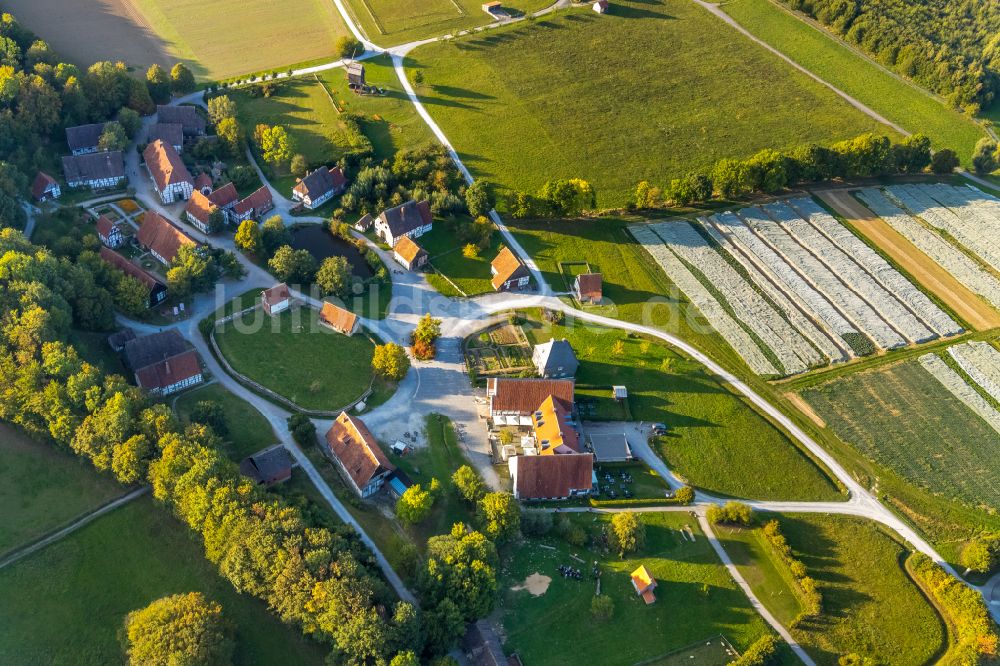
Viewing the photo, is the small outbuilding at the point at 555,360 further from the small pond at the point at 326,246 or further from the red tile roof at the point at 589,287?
the small pond at the point at 326,246

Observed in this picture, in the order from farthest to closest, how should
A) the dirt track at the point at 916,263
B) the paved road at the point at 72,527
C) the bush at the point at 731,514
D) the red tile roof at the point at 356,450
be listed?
1. the dirt track at the point at 916,263
2. the bush at the point at 731,514
3. the red tile roof at the point at 356,450
4. the paved road at the point at 72,527

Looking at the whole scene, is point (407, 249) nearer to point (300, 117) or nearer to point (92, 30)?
point (300, 117)

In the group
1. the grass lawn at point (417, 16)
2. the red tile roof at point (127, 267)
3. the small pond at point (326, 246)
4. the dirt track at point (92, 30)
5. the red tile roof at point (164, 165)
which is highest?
the grass lawn at point (417, 16)

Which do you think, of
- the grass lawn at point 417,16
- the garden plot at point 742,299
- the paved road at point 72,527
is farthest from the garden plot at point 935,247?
the paved road at point 72,527

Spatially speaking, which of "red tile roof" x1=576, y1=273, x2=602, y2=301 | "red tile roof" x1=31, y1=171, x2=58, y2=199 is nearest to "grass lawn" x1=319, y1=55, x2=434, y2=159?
"red tile roof" x1=576, y1=273, x2=602, y2=301

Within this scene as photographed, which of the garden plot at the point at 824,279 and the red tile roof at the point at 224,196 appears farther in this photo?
the red tile roof at the point at 224,196

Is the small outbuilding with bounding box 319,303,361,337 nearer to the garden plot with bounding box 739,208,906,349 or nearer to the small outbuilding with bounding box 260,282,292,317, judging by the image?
the small outbuilding with bounding box 260,282,292,317

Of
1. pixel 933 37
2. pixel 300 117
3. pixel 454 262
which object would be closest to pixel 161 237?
pixel 300 117
